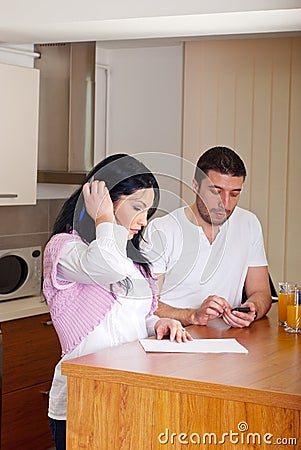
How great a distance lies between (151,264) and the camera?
7.83 feet

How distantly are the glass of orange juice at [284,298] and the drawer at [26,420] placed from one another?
1.53 meters

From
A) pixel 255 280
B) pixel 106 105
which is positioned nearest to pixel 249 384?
pixel 255 280

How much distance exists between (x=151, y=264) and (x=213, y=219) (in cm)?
26

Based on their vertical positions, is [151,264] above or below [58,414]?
above

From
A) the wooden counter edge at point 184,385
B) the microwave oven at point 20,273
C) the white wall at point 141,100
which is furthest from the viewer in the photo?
the white wall at point 141,100

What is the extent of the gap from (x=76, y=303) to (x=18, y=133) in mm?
1747

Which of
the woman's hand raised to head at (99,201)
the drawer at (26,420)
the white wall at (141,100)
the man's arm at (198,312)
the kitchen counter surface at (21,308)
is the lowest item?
the drawer at (26,420)

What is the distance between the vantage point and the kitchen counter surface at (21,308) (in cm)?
382

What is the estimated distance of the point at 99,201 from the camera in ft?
7.44

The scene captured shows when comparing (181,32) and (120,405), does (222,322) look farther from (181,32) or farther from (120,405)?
(181,32)

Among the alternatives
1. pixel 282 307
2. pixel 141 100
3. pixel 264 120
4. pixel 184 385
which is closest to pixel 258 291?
pixel 282 307

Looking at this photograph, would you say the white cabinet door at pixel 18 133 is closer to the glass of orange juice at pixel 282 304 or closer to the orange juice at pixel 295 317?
the glass of orange juice at pixel 282 304

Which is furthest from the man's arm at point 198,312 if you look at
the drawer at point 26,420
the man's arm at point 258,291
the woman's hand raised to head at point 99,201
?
the drawer at point 26,420

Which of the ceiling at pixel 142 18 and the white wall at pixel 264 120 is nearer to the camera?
the ceiling at pixel 142 18
